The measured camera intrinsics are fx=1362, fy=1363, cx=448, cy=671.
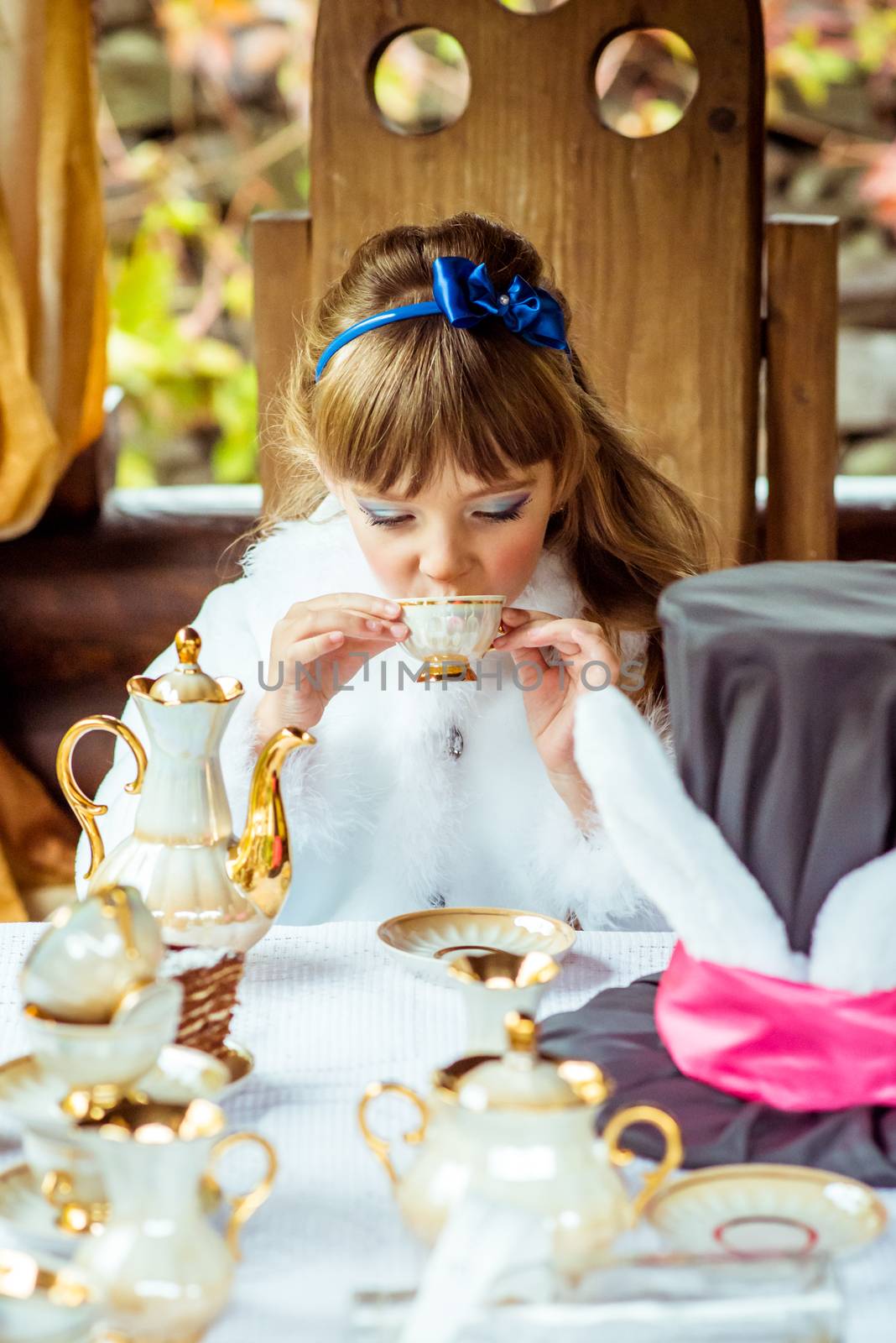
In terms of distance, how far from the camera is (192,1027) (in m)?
0.81

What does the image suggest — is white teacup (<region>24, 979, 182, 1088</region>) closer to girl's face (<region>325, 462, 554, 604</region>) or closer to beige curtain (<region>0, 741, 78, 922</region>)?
girl's face (<region>325, 462, 554, 604</region>)

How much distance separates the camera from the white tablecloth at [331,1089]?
622mm

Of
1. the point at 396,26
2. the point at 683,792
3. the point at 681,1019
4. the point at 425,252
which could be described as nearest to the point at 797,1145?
the point at 681,1019

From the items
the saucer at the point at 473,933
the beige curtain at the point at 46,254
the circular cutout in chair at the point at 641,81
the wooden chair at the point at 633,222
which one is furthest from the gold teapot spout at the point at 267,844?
the circular cutout in chair at the point at 641,81

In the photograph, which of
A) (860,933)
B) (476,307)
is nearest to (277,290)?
(476,307)

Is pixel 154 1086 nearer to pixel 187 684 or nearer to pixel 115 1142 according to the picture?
pixel 115 1142

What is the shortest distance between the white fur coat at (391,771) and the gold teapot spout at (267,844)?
0.55 meters

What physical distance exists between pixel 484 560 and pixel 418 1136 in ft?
2.65

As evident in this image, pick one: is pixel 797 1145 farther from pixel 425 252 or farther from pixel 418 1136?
pixel 425 252

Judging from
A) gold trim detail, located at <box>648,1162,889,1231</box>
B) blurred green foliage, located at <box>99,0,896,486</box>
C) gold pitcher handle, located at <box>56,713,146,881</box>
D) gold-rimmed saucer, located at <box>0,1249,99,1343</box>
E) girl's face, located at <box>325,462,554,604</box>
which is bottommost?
gold trim detail, located at <box>648,1162,889,1231</box>

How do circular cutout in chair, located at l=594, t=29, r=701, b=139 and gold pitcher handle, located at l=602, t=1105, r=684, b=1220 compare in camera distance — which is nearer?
gold pitcher handle, located at l=602, t=1105, r=684, b=1220

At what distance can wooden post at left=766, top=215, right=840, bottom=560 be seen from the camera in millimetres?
1920

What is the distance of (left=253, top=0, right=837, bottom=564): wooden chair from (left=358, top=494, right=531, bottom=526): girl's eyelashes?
0.54 metres

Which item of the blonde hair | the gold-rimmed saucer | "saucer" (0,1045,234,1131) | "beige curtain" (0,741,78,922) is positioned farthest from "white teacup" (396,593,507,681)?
"beige curtain" (0,741,78,922)
